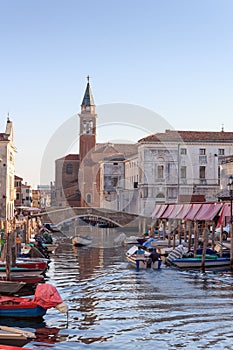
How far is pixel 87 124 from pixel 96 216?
2719 cm

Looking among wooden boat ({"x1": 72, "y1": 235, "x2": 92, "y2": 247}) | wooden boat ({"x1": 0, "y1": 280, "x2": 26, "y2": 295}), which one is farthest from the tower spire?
wooden boat ({"x1": 0, "y1": 280, "x2": 26, "y2": 295})

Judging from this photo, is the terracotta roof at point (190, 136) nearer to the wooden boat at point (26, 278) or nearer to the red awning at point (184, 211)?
the red awning at point (184, 211)

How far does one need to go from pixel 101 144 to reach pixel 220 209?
207ft

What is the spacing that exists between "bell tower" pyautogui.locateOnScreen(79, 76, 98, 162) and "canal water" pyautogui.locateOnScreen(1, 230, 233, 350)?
2347 inches

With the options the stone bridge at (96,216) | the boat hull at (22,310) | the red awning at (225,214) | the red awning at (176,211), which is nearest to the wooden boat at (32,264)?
the boat hull at (22,310)

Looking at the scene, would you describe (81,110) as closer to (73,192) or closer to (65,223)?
(73,192)

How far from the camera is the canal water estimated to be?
12578 mm

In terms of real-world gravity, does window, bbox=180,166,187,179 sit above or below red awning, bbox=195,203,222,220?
above

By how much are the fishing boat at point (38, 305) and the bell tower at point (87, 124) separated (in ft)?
228

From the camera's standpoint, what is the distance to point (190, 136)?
5928 centimetres

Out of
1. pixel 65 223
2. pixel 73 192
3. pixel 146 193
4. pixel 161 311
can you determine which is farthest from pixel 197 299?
pixel 73 192

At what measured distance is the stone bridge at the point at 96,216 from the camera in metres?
59.1

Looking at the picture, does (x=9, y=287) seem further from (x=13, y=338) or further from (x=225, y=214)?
(x=225, y=214)

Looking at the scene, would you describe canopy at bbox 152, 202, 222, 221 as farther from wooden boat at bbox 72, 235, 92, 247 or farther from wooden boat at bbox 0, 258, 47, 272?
wooden boat at bbox 0, 258, 47, 272
